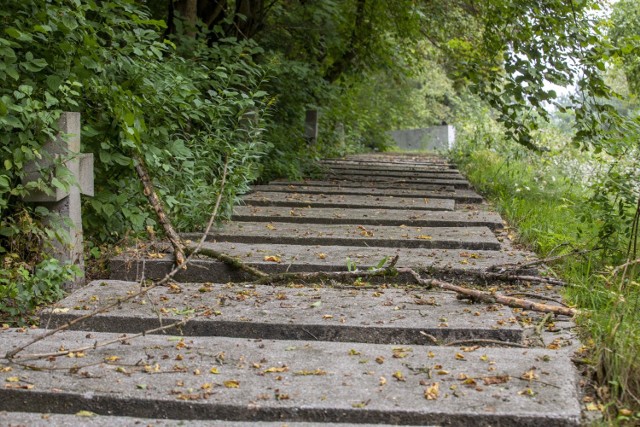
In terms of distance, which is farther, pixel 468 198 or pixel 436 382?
pixel 468 198

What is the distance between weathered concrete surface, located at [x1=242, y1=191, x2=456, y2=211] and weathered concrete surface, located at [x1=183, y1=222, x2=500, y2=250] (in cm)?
128

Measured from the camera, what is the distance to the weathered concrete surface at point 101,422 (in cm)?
247

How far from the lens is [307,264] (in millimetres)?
4668

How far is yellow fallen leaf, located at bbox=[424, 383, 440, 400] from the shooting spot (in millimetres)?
2582

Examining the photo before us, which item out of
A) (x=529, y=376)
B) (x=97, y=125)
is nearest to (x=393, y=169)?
(x=97, y=125)

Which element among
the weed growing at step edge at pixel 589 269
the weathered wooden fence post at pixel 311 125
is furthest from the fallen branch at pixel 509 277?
the weathered wooden fence post at pixel 311 125

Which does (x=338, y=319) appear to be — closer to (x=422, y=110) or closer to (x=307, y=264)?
(x=307, y=264)

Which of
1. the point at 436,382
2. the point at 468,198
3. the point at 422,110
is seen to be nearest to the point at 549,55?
the point at 468,198

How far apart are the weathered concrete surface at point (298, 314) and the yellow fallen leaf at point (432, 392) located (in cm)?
70

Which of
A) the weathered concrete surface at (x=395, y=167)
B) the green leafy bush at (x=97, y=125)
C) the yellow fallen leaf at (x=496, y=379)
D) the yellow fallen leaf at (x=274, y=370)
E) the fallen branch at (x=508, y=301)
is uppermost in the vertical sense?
the green leafy bush at (x=97, y=125)

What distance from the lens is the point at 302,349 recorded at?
10.4ft

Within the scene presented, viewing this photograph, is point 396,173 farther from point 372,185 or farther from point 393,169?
point 372,185

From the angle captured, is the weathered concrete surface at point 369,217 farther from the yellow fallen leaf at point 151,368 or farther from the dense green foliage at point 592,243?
the yellow fallen leaf at point 151,368

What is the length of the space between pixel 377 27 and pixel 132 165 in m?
10.5
